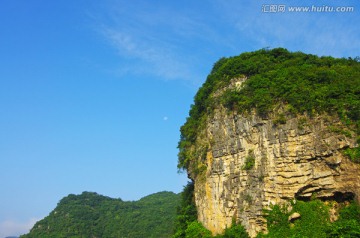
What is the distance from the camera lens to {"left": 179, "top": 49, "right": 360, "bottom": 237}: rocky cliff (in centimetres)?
1736

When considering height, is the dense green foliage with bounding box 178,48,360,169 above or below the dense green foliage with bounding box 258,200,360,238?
above

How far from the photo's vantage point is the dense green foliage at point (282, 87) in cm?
1830

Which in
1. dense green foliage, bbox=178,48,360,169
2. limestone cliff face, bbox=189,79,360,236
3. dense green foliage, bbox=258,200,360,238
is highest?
dense green foliage, bbox=178,48,360,169

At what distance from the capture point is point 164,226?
61.8 m

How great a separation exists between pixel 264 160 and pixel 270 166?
1.65ft

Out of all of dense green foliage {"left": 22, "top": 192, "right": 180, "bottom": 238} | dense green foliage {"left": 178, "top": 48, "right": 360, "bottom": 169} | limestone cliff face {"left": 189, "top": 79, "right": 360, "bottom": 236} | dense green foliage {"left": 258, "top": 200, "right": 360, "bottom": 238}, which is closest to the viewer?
dense green foliage {"left": 258, "top": 200, "right": 360, "bottom": 238}

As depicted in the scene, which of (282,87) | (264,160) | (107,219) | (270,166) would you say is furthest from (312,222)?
(107,219)

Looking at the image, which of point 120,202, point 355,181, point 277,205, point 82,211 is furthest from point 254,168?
point 120,202

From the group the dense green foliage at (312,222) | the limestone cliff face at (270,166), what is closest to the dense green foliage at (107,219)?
the limestone cliff face at (270,166)

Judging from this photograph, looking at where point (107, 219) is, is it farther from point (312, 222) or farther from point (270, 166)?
point (312, 222)

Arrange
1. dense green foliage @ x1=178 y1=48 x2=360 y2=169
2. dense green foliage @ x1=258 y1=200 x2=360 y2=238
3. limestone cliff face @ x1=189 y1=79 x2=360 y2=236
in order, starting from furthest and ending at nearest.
Answer: dense green foliage @ x1=178 y1=48 x2=360 y2=169 < limestone cliff face @ x1=189 y1=79 x2=360 y2=236 < dense green foliage @ x1=258 y1=200 x2=360 y2=238

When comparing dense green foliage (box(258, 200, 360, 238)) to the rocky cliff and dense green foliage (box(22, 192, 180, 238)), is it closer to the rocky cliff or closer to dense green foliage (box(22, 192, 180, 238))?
the rocky cliff

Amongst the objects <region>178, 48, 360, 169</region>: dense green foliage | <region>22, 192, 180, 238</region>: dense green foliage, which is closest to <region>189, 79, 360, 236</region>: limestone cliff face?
<region>178, 48, 360, 169</region>: dense green foliage

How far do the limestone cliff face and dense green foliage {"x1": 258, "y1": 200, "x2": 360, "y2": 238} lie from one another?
1.69 ft
